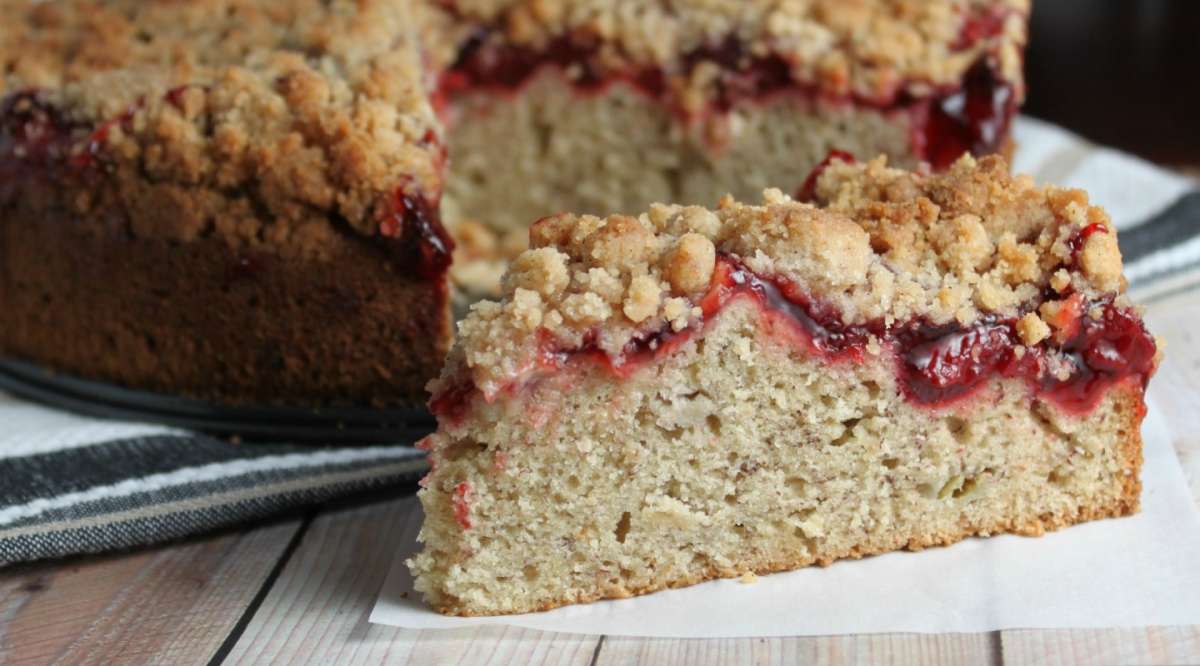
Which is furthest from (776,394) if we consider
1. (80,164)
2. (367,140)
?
(80,164)

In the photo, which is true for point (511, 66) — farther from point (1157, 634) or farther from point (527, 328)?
point (1157, 634)

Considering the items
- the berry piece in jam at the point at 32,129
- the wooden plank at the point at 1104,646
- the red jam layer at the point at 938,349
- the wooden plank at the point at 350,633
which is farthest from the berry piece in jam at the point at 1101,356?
the berry piece in jam at the point at 32,129

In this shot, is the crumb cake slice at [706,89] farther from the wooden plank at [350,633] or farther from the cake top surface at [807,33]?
the wooden plank at [350,633]

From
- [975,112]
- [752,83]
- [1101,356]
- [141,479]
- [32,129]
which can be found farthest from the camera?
[752,83]

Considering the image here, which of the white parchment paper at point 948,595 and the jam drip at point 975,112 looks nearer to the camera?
the white parchment paper at point 948,595

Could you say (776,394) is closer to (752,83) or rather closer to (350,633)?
(350,633)

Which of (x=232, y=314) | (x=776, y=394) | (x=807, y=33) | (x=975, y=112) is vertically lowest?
(x=776, y=394)

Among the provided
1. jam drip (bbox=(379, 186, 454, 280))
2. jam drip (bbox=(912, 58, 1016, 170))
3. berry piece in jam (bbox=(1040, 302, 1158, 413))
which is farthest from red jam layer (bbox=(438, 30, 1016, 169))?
berry piece in jam (bbox=(1040, 302, 1158, 413))
